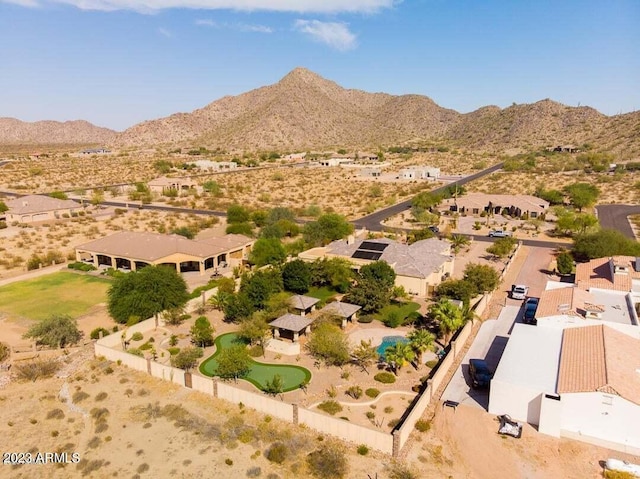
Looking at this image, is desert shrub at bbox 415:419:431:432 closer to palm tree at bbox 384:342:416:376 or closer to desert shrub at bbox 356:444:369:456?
desert shrub at bbox 356:444:369:456

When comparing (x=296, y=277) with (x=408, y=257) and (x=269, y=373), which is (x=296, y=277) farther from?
(x=269, y=373)

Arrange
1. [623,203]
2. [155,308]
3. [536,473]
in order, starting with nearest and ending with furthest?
1. [536,473]
2. [155,308]
3. [623,203]

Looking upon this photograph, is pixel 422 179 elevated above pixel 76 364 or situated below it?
above

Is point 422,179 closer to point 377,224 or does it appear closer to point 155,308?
point 377,224

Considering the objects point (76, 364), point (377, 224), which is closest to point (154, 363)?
point (76, 364)

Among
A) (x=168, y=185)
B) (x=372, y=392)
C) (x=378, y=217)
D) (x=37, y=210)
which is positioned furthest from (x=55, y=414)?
(x=168, y=185)

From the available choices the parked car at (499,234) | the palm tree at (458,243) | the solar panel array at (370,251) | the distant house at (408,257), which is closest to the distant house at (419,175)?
the parked car at (499,234)

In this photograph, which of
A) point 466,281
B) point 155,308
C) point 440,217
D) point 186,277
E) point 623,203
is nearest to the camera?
point 155,308

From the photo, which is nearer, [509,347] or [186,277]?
[509,347]
